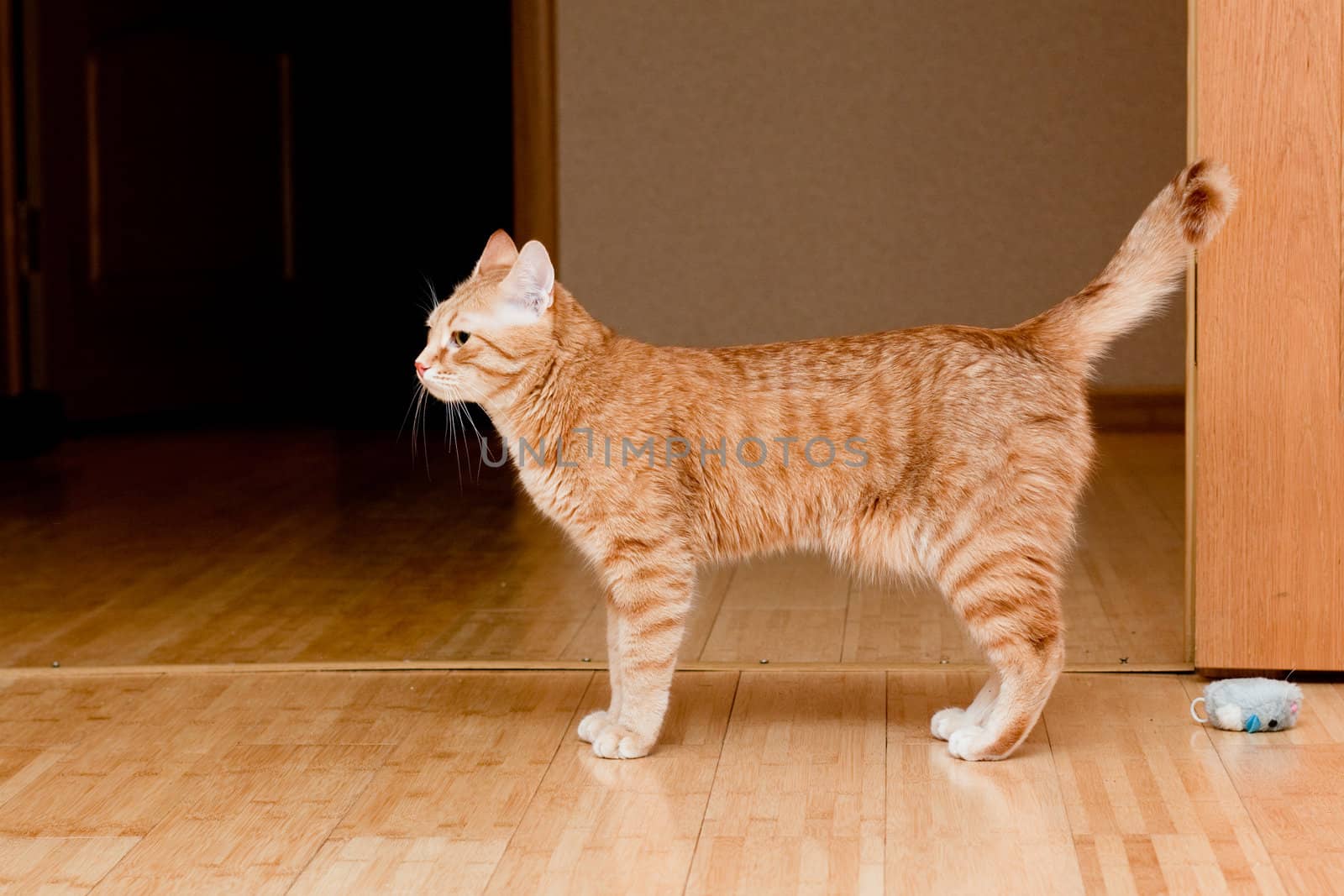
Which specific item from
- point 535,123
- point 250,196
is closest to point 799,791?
point 535,123

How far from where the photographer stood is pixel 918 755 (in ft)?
7.07

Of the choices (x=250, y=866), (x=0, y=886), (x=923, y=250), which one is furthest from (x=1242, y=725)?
(x=923, y=250)

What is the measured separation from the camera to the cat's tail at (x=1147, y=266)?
2.17 meters

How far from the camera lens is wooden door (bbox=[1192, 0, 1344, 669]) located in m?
2.37


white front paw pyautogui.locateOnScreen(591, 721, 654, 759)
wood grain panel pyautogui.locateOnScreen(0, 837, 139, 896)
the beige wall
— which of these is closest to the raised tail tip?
white front paw pyautogui.locateOnScreen(591, 721, 654, 759)

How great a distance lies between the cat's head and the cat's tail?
2.29ft

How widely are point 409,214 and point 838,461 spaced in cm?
527

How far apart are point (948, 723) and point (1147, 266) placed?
70cm

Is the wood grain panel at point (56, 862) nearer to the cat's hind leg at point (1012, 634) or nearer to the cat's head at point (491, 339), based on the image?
the cat's head at point (491, 339)

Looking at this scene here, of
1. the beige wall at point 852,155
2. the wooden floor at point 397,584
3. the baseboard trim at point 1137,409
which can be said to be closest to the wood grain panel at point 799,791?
the wooden floor at point 397,584

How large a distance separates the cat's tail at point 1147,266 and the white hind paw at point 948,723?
53cm

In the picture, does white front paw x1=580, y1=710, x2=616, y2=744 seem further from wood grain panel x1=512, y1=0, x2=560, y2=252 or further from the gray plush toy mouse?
wood grain panel x1=512, y1=0, x2=560, y2=252

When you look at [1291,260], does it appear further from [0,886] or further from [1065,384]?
[0,886]

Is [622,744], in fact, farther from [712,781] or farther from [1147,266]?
[1147,266]
